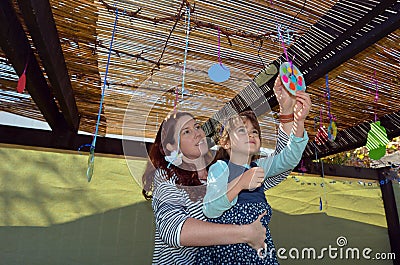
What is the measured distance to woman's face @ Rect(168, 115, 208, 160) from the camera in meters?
1.05

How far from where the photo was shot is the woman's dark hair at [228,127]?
1.16 meters

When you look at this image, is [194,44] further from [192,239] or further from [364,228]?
[364,228]

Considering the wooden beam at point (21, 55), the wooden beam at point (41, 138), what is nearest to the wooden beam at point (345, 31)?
the wooden beam at point (21, 55)

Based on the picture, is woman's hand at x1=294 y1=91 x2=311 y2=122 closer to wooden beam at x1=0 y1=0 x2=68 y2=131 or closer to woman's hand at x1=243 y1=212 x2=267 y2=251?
woman's hand at x1=243 y1=212 x2=267 y2=251

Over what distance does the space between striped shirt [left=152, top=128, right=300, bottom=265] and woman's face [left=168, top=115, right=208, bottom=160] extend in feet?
0.35

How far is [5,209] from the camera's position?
118 inches

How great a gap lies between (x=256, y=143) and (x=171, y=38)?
805mm

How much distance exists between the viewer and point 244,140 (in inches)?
43.5

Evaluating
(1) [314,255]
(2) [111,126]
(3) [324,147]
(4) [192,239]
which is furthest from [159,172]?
(1) [314,255]

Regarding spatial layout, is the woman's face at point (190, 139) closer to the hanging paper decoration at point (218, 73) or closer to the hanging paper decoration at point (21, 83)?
the hanging paper decoration at point (218, 73)

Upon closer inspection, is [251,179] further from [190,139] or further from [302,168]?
[302,168]

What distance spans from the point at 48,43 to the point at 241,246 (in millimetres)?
1145

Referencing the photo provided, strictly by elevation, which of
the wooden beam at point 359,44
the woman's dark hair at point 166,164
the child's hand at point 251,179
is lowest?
the child's hand at point 251,179

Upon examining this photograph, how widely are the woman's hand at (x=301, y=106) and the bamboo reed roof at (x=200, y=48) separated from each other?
26cm
